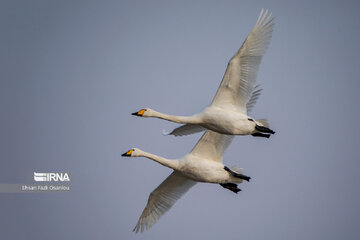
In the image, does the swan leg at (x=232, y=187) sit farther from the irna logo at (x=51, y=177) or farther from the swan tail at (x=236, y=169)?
the irna logo at (x=51, y=177)

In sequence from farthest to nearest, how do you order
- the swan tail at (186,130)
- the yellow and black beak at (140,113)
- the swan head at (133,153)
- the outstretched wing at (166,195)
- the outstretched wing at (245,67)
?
the swan tail at (186,130), the outstretched wing at (166,195), the swan head at (133,153), the yellow and black beak at (140,113), the outstretched wing at (245,67)

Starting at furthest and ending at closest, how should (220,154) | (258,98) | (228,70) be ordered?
1. (258,98)
2. (220,154)
3. (228,70)

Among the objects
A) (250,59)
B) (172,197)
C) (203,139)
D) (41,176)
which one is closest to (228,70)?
(250,59)

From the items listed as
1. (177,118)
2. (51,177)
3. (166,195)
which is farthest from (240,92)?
(51,177)

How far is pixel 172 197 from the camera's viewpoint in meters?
32.8

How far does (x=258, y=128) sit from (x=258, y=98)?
4.46m

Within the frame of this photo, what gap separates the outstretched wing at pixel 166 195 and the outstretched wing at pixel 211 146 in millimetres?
1295

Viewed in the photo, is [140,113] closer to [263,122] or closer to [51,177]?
[263,122]

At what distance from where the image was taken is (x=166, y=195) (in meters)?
32.8

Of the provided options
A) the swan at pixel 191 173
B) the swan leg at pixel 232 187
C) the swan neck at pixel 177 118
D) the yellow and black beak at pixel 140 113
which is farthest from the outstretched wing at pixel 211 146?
the yellow and black beak at pixel 140 113

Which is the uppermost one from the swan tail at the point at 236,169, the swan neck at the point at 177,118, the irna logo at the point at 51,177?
the swan neck at the point at 177,118

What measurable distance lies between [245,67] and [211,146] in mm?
3295

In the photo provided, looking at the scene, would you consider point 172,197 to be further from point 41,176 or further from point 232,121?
point 41,176

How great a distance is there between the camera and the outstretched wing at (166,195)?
32.7m
